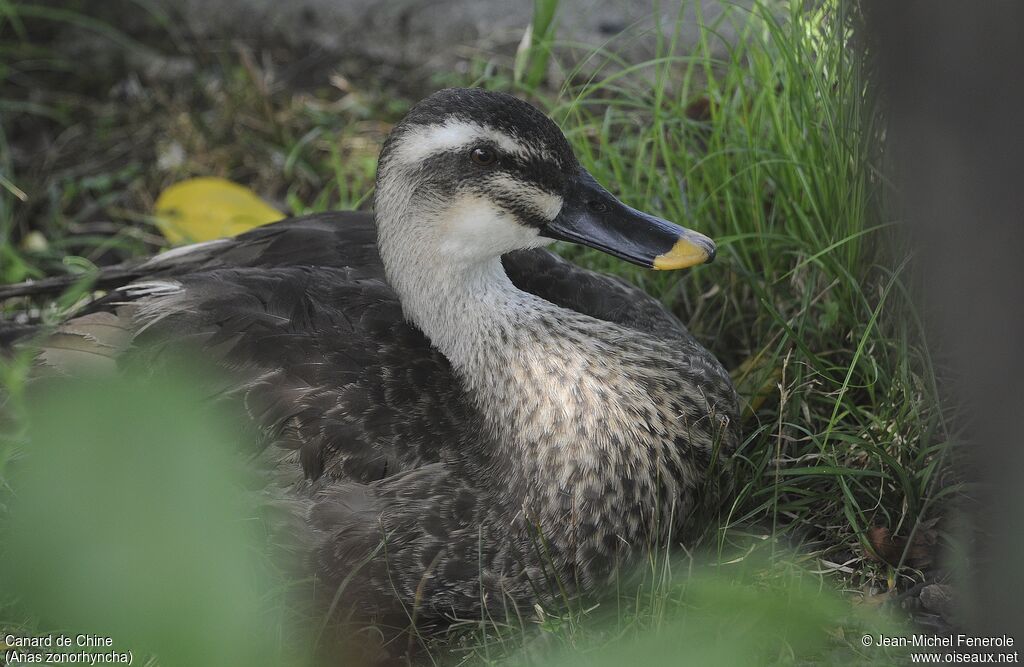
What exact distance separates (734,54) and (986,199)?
7.03 ft

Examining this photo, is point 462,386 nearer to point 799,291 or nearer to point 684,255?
point 684,255

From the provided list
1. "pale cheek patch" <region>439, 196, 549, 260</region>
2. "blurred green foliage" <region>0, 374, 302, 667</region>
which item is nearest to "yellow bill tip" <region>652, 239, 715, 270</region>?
"pale cheek patch" <region>439, 196, 549, 260</region>

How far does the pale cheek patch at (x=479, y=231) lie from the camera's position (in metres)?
2.22

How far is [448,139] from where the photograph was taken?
2.19m

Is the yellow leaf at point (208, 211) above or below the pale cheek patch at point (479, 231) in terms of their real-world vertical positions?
below

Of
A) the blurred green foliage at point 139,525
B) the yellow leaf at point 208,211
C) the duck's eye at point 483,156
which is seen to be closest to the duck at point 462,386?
the duck's eye at point 483,156

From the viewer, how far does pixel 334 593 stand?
2.17m

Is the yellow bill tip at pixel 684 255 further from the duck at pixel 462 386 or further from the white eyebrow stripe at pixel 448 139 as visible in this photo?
the white eyebrow stripe at pixel 448 139

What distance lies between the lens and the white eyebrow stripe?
2164mm

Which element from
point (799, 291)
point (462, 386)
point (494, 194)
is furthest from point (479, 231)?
point (799, 291)

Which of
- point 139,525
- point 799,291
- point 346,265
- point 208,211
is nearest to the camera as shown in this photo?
point 139,525

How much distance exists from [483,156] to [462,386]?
50 centimetres

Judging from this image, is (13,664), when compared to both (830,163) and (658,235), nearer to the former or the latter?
(658,235)

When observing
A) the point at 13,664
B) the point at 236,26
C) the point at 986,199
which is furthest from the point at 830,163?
the point at 236,26
